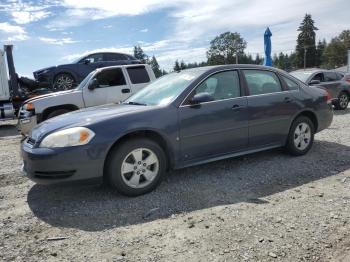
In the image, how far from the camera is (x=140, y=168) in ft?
15.0

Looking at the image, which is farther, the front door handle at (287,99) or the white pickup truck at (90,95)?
the white pickup truck at (90,95)

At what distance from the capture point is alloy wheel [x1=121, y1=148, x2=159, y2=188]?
4477 mm

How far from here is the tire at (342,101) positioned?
45.2ft

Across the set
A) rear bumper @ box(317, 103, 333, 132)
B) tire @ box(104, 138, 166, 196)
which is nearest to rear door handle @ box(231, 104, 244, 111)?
tire @ box(104, 138, 166, 196)

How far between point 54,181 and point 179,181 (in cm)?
170

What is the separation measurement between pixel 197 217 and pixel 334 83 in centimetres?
1171

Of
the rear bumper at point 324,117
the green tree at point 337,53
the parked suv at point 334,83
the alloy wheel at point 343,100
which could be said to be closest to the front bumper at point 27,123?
the rear bumper at point 324,117

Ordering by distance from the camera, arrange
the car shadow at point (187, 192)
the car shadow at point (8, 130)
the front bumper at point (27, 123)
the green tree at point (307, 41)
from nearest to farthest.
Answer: the car shadow at point (187, 192), the front bumper at point (27, 123), the car shadow at point (8, 130), the green tree at point (307, 41)

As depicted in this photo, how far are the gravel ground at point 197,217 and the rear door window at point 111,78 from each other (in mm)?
4407

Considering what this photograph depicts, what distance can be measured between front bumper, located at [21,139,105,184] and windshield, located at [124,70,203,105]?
1.24 m

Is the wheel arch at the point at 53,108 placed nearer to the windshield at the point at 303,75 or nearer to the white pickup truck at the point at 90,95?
the white pickup truck at the point at 90,95

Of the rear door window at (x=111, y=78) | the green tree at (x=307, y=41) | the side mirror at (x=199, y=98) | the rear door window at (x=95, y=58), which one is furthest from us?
the green tree at (x=307, y=41)

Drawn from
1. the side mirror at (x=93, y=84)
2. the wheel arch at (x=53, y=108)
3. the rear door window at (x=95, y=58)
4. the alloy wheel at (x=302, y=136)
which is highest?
the rear door window at (x=95, y=58)

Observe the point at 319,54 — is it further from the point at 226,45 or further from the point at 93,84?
the point at 93,84
